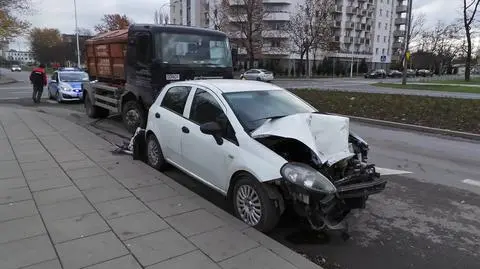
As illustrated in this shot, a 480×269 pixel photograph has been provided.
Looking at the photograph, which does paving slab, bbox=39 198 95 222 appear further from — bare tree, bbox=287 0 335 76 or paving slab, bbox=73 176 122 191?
bare tree, bbox=287 0 335 76

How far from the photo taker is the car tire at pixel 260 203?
4.05 m

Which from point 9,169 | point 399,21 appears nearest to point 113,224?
point 9,169

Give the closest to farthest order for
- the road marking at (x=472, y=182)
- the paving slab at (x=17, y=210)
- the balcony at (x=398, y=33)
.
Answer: the paving slab at (x=17, y=210) < the road marking at (x=472, y=182) < the balcony at (x=398, y=33)

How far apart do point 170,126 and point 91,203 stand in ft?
5.44

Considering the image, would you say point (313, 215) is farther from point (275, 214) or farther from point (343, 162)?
point (343, 162)

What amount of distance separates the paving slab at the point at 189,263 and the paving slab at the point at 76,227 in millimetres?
905

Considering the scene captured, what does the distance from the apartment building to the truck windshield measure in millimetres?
→ 53092

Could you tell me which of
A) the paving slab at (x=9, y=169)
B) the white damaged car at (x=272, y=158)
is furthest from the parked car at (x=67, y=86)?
the white damaged car at (x=272, y=158)

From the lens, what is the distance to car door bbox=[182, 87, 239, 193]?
14.9 ft

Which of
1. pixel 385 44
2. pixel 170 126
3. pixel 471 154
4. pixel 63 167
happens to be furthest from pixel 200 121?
pixel 385 44

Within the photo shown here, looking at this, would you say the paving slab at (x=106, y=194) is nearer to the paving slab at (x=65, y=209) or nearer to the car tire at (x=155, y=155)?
the paving slab at (x=65, y=209)

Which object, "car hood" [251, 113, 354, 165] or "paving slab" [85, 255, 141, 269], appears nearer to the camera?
"paving slab" [85, 255, 141, 269]

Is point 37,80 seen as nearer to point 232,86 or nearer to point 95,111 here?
point 95,111

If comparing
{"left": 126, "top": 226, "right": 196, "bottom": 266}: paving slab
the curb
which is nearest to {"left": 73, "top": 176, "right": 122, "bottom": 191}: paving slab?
{"left": 126, "top": 226, "right": 196, "bottom": 266}: paving slab
